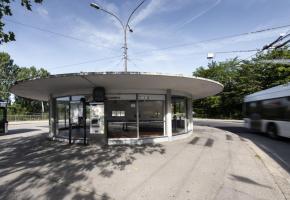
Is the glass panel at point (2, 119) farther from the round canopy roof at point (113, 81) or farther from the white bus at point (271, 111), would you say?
the white bus at point (271, 111)

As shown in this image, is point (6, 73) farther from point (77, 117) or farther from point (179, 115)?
point (179, 115)

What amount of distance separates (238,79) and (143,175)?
34.7 metres

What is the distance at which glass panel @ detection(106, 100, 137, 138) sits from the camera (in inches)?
534

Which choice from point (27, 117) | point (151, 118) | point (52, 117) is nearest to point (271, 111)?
point (151, 118)

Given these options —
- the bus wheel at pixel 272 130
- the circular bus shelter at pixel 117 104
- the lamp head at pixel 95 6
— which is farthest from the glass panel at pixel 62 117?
the bus wheel at pixel 272 130

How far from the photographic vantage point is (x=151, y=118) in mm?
15758

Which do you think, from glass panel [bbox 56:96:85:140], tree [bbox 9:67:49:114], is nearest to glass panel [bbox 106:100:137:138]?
glass panel [bbox 56:96:85:140]

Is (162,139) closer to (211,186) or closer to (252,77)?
(211,186)

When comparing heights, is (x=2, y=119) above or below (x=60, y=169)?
above

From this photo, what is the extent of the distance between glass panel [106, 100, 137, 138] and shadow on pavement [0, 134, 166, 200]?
6.91ft

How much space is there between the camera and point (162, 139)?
43.8 feet

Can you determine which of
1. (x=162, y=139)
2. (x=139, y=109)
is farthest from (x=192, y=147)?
(x=139, y=109)

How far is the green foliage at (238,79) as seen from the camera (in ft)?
108

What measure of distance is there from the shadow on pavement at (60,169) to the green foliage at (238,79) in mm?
24788
